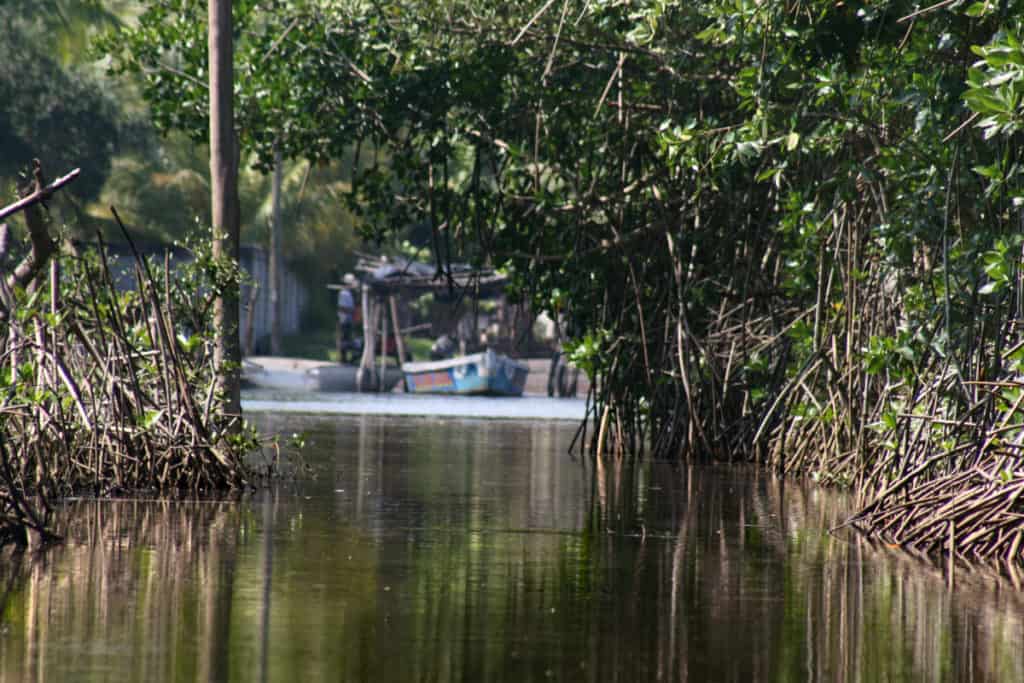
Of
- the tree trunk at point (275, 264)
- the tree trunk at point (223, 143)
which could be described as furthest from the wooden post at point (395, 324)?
the tree trunk at point (223, 143)

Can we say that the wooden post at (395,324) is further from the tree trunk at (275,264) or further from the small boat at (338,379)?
the tree trunk at (275,264)

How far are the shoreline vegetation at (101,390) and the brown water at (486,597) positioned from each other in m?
0.48

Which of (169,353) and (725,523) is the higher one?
(169,353)

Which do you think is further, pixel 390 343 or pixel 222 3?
pixel 390 343

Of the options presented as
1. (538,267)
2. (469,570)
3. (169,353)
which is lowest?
(469,570)

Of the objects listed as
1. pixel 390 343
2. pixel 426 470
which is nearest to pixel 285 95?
pixel 426 470

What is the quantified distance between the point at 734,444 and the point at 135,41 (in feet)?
24.7

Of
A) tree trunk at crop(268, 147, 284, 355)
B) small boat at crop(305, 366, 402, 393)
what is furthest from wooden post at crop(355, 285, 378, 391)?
tree trunk at crop(268, 147, 284, 355)

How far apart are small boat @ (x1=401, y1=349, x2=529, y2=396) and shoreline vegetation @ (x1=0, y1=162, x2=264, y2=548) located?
110 ft

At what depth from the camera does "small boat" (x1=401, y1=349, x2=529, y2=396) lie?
155 feet

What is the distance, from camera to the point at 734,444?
58.5ft

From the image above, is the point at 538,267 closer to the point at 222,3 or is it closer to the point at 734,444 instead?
the point at 734,444

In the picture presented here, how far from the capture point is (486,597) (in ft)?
27.4

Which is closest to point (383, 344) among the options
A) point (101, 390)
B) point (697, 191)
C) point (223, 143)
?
point (697, 191)
